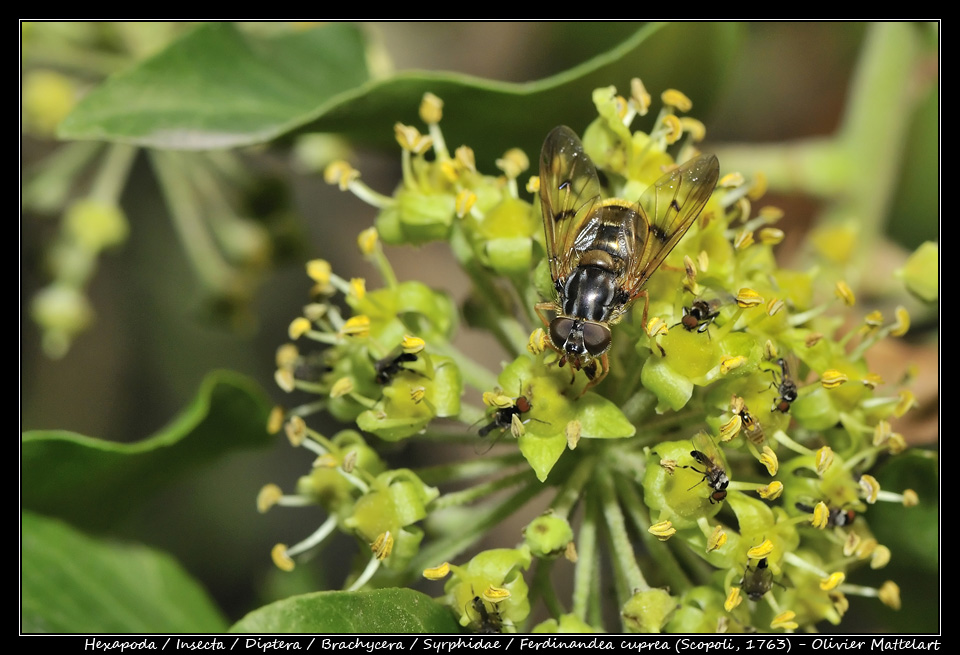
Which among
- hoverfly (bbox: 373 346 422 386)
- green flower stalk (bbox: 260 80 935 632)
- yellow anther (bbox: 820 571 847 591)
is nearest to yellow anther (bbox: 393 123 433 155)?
green flower stalk (bbox: 260 80 935 632)

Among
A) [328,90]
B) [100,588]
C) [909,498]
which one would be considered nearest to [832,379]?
[909,498]

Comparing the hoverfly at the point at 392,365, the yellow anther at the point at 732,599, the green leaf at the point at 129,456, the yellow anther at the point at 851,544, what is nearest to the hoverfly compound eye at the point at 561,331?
the hoverfly at the point at 392,365

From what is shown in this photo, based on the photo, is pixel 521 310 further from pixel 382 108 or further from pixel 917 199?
pixel 917 199

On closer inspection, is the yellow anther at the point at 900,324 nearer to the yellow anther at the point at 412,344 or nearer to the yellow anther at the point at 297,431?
the yellow anther at the point at 412,344

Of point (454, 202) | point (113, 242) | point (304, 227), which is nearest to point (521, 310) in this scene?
point (454, 202)

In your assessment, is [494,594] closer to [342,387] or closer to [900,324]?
[342,387]
